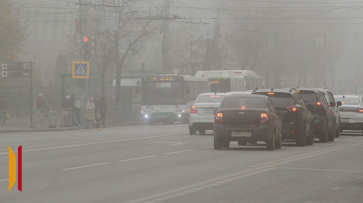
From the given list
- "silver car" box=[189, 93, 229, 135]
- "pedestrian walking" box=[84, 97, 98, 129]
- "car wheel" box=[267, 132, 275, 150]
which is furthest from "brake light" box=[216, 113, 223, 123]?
"pedestrian walking" box=[84, 97, 98, 129]

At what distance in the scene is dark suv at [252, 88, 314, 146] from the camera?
20.8 m

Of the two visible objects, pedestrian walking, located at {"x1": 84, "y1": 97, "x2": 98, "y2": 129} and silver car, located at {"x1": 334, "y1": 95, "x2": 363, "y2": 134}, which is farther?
pedestrian walking, located at {"x1": 84, "y1": 97, "x2": 98, "y2": 129}

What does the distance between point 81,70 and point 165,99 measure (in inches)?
364

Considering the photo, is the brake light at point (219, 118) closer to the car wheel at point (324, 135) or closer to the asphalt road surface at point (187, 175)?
the asphalt road surface at point (187, 175)

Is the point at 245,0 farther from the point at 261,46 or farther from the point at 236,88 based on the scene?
the point at 236,88

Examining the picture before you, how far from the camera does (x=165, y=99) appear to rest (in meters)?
42.8

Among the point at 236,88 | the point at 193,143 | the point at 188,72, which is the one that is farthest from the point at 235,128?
the point at 188,72

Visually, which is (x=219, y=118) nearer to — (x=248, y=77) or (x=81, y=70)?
(x=81, y=70)

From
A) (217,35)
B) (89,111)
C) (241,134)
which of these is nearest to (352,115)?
(241,134)

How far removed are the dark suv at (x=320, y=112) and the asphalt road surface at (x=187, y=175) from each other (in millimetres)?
3375

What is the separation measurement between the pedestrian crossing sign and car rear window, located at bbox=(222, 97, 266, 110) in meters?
16.1

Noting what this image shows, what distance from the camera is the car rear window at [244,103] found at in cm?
1933

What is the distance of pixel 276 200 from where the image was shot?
9.41 meters

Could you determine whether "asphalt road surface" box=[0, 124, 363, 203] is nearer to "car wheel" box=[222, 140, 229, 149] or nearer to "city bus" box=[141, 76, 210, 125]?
"car wheel" box=[222, 140, 229, 149]
